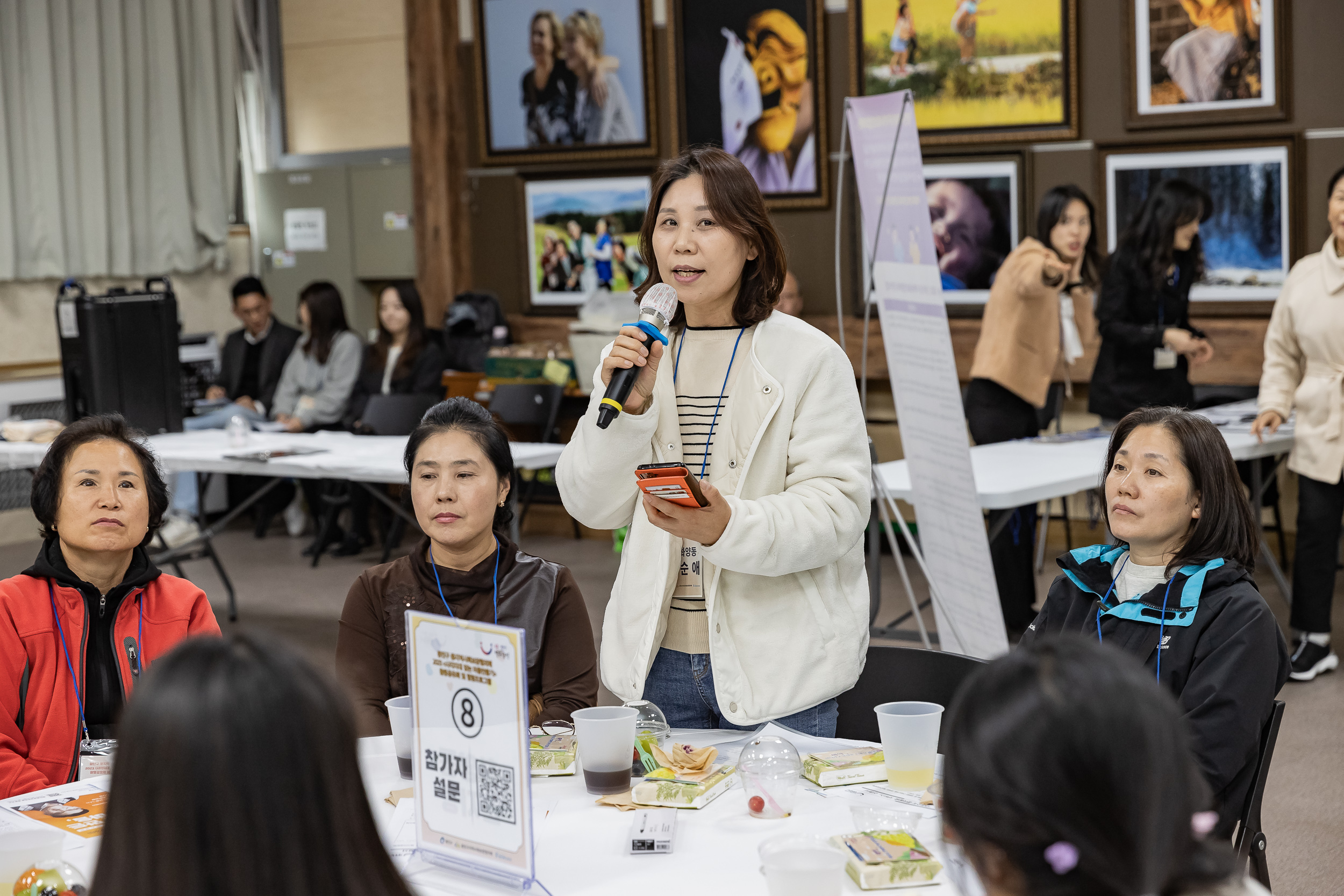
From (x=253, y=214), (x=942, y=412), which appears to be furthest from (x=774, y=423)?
(x=253, y=214)

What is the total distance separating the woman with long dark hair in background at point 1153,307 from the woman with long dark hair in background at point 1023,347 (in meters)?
0.16

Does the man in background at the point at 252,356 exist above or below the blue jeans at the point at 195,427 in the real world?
above

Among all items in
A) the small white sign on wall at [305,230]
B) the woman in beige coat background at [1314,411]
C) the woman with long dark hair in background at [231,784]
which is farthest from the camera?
the small white sign on wall at [305,230]

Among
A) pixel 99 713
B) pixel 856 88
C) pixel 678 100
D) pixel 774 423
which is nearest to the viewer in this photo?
pixel 774 423

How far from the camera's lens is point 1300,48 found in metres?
6.27

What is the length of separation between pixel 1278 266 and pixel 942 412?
3.58m

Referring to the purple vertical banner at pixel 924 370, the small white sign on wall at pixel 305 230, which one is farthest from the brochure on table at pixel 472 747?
the small white sign on wall at pixel 305 230

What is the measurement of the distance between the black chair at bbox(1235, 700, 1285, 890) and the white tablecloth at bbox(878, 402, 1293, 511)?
1910mm

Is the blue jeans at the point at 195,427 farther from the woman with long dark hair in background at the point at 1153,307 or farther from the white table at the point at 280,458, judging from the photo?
the woman with long dark hair in background at the point at 1153,307

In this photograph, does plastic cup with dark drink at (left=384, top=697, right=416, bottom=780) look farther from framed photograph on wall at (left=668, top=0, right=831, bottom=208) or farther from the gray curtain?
the gray curtain

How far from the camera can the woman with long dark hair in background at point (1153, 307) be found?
5.26 metres

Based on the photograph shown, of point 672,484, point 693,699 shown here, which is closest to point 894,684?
point 693,699

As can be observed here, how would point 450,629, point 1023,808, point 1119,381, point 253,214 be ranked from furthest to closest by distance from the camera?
point 253,214, point 1119,381, point 450,629, point 1023,808

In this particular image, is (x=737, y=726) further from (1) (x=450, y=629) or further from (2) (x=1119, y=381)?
(2) (x=1119, y=381)
